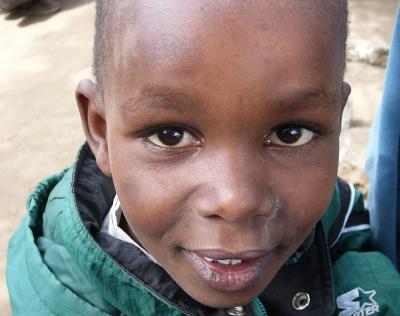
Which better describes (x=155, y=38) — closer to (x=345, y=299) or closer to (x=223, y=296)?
(x=223, y=296)

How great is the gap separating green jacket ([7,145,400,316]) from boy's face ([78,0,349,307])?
0.13 metres

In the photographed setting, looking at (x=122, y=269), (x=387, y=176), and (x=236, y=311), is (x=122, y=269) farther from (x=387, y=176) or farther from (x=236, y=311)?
(x=387, y=176)

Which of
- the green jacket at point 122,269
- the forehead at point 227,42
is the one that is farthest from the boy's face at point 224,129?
the green jacket at point 122,269

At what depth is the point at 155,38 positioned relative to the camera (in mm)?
748

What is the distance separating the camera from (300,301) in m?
1.10

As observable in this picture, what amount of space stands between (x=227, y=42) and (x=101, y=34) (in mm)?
236

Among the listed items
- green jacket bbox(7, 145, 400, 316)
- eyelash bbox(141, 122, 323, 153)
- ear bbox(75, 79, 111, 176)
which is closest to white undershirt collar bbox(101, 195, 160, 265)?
green jacket bbox(7, 145, 400, 316)

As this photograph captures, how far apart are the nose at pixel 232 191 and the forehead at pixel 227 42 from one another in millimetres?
102

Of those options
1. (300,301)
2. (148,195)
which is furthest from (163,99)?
(300,301)

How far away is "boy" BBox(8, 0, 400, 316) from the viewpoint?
28.4 inches

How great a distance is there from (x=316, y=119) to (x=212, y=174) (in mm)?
170

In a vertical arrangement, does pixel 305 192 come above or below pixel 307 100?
below

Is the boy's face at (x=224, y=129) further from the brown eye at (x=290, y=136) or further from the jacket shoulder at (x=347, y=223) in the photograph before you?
the jacket shoulder at (x=347, y=223)

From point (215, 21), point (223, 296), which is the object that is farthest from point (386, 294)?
point (215, 21)
